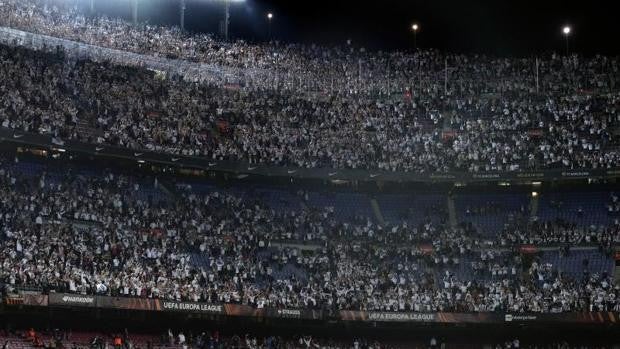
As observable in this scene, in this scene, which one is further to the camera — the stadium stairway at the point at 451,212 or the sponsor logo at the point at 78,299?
the stadium stairway at the point at 451,212

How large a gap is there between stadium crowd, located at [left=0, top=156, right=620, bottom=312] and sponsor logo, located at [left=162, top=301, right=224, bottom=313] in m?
0.50

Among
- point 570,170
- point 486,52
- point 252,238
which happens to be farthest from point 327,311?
point 486,52

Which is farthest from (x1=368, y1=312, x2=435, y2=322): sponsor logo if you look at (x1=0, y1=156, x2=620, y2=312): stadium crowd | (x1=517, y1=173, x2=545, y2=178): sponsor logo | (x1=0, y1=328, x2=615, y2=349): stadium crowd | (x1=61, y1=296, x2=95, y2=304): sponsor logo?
(x1=61, y1=296, x2=95, y2=304): sponsor logo

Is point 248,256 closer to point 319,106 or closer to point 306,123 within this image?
point 306,123

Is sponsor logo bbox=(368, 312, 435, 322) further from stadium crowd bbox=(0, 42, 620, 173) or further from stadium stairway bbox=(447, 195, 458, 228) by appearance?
stadium crowd bbox=(0, 42, 620, 173)

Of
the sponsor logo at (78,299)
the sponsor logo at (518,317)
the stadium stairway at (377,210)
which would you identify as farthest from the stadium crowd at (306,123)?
the sponsor logo at (518,317)

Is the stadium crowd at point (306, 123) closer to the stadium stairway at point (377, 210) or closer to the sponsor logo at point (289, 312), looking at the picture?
the stadium stairway at point (377, 210)

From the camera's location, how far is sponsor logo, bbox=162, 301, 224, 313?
164 ft

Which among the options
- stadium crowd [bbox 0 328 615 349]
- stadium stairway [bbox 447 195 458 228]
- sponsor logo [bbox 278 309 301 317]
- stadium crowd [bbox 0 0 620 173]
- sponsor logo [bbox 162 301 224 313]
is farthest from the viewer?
stadium stairway [bbox 447 195 458 228]

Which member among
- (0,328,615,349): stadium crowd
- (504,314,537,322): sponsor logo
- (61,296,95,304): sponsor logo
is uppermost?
(61,296,95,304): sponsor logo

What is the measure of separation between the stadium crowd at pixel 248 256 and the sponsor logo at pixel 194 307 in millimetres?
496

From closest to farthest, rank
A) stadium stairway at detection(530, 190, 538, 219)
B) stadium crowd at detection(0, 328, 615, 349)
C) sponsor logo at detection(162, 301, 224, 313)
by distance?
1. stadium crowd at detection(0, 328, 615, 349)
2. sponsor logo at detection(162, 301, 224, 313)
3. stadium stairway at detection(530, 190, 538, 219)

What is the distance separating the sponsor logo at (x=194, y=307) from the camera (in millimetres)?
49938

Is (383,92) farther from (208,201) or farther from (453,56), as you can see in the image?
(208,201)
